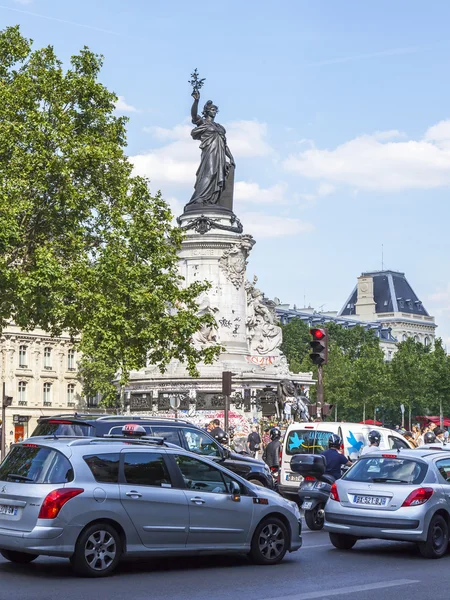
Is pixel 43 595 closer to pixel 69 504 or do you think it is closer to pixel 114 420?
pixel 69 504

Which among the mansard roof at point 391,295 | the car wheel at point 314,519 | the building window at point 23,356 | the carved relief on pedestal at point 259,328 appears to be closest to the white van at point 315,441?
the car wheel at point 314,519

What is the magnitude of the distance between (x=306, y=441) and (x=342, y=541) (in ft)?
22.9

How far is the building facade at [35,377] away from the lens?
76.5 metres

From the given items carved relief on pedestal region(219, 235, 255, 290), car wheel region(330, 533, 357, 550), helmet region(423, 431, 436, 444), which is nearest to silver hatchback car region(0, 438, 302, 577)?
car wheel region(330, 533, 357, 550)

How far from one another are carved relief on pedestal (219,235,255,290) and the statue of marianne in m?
2.75

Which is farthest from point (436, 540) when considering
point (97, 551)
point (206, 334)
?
point (206, 334)

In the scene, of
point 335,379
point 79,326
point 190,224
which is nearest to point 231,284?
point 190,224

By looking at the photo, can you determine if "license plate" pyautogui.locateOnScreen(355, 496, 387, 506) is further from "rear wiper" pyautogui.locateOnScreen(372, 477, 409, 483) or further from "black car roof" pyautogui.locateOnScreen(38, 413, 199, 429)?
"black car roof" pyautogui.locateOnScreen(38, 413, 199, 429)

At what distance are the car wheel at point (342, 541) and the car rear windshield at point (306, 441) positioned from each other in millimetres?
6470

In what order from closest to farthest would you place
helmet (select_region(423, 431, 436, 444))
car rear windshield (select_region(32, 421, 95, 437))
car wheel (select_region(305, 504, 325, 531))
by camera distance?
1. car rear windshield (select_region(32, 421, 95, 437))
2. car wheel (select_region(305, 504, 325, 531))
3. helmet (select_region(423, 431, 436, 444))

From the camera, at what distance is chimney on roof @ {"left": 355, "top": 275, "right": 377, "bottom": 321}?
16238 cm

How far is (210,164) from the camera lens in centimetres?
5388

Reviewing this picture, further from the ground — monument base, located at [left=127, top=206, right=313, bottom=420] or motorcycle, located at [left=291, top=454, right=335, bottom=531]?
monument base, located at [left=127, top=206, right=313, bottom=420]

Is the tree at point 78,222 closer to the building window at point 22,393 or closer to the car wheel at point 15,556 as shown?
the car wheel at point 15,556
